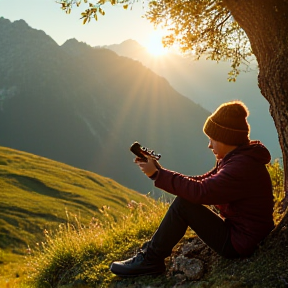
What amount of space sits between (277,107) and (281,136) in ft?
1.66

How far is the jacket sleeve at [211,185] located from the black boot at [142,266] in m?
1.46

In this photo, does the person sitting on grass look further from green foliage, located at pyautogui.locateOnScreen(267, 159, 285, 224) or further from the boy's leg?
green foliage, located at pyautogui.locateOnScreen(267, 159, 285, 224)

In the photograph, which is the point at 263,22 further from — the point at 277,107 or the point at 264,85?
the point at 277,107

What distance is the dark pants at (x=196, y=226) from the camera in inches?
212

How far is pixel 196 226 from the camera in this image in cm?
546

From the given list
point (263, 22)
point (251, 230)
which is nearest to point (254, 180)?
point (251, 230)

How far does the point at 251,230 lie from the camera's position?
5273 mm

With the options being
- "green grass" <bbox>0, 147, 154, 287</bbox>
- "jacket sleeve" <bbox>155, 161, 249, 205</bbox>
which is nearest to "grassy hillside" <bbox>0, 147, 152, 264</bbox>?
"green grass" <bbox>0, 147, 154, 287</bbox>

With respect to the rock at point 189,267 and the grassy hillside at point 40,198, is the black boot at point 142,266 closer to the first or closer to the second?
the rock at point 189,267

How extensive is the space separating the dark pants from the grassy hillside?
25872 millimetres

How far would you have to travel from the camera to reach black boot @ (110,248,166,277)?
606 cm

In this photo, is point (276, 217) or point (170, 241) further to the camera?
point (276, 217)

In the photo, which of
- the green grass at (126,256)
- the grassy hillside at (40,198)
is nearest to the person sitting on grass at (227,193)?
the green grass at (126,256)

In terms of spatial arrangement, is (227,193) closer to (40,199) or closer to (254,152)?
(254,152)
